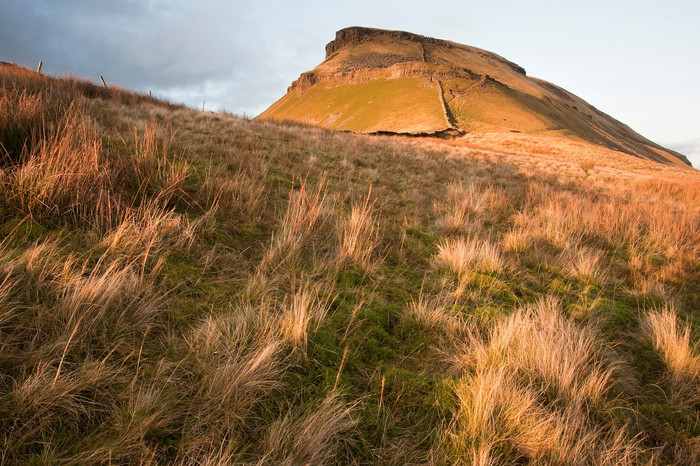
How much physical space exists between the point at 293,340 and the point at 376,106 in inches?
2718

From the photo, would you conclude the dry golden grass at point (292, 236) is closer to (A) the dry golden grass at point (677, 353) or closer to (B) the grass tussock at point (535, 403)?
(B) the grass tussock at point (535, 403)

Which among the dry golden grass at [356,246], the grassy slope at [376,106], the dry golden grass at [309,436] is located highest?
the grassy slope at [376,106]

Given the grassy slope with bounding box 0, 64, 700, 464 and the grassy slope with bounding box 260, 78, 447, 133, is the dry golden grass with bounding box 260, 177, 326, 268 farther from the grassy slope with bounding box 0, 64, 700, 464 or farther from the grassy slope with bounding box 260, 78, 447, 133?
the grassy slope with bounding box 260, 78, 447, 133

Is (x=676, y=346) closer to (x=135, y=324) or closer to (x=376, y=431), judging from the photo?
(x=376, y=431)

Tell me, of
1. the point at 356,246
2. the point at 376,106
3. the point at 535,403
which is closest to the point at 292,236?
the point at 356,246

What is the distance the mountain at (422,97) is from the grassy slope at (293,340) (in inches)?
920

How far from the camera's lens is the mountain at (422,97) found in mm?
50750

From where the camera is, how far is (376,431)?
1.67 m

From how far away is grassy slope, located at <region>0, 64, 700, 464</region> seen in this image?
1460 millimetres

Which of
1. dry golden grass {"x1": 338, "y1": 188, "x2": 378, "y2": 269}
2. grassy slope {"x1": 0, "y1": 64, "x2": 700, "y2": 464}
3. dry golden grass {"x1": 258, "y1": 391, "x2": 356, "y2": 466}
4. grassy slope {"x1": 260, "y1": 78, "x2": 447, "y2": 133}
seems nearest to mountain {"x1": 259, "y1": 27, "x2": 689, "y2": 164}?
grassy slope {"x1": 260, "y1": 78, "x2": 447, "y2": 133}

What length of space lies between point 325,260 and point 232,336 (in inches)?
67.4

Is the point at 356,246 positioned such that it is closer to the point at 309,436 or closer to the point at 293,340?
the point at 293,340

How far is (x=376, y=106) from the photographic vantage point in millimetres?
65438

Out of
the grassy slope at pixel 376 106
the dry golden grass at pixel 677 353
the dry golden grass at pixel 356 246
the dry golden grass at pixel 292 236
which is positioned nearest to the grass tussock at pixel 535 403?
the dry golden grass at pixel 677 353
